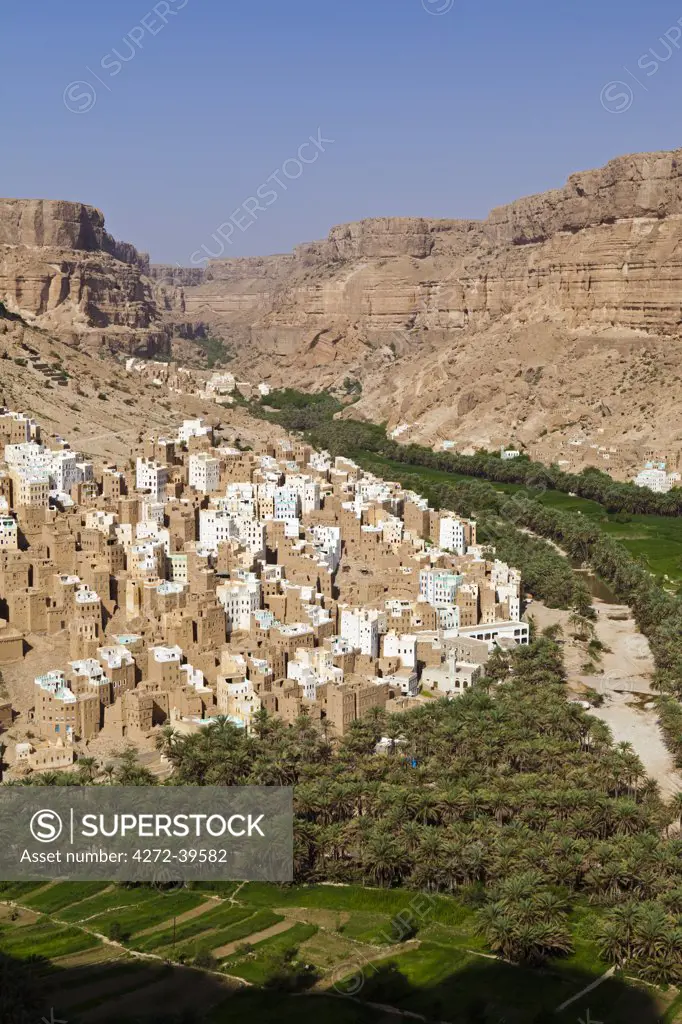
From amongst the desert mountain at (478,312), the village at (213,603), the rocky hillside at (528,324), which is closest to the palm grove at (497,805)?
the village at (213,603)

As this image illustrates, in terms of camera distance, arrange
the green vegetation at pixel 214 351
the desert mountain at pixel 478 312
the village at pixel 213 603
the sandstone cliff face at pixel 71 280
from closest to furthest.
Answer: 1. the village at pixel 213 603
2. the desert mountain at pixel 478 312
3. the sandstone cliff face at pixel 71 280
4. the green vegetation at pixel 214 351

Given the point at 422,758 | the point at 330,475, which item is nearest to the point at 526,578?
the point at 330,475

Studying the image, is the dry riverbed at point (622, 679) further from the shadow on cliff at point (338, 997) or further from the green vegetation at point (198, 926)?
the green vegetation at point (198, 926)

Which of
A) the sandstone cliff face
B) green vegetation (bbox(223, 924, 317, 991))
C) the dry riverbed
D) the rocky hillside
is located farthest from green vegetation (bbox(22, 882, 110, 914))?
the sandstone cliff face

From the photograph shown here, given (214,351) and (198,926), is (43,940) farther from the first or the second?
(214,351)

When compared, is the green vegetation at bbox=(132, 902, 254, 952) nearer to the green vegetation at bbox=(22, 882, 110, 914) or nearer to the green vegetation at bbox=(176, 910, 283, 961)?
the green vegetation at bbox=(176, 910, 283, 961)
